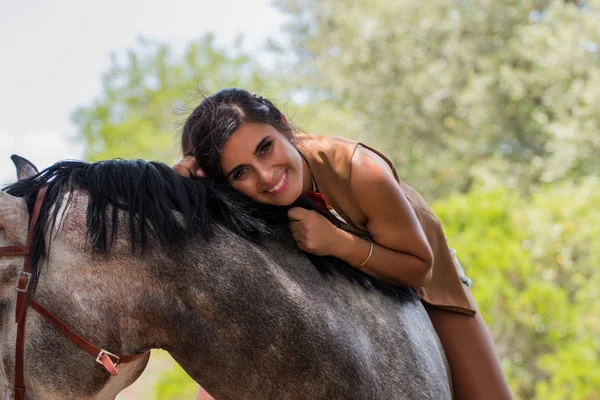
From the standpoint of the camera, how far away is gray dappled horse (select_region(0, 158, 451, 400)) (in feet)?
6.18

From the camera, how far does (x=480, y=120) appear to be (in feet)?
60.7

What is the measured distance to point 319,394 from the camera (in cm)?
200

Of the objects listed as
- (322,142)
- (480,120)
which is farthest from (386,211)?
(480,120)

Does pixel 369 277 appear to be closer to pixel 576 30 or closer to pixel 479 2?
pixel 576 30

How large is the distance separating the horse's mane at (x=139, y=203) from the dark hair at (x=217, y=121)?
133 mm

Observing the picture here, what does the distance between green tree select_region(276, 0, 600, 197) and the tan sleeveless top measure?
13.4 m

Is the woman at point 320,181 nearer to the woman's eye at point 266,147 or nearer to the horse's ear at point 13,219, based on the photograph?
the woman's eye at point 266,147

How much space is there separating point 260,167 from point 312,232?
0.27 meters

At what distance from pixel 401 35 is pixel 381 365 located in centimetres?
1790

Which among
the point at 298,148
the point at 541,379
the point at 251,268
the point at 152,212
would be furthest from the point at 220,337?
the point at 541,379

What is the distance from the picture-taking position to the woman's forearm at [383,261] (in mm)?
2250

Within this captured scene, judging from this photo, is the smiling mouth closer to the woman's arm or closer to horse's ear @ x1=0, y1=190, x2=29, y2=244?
the woman's arm

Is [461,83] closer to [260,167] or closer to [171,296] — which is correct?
[260,167]

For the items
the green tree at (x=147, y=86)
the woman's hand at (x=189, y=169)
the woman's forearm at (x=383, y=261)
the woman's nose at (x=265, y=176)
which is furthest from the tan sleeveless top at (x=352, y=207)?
the green tree at (x=147, y=86)
